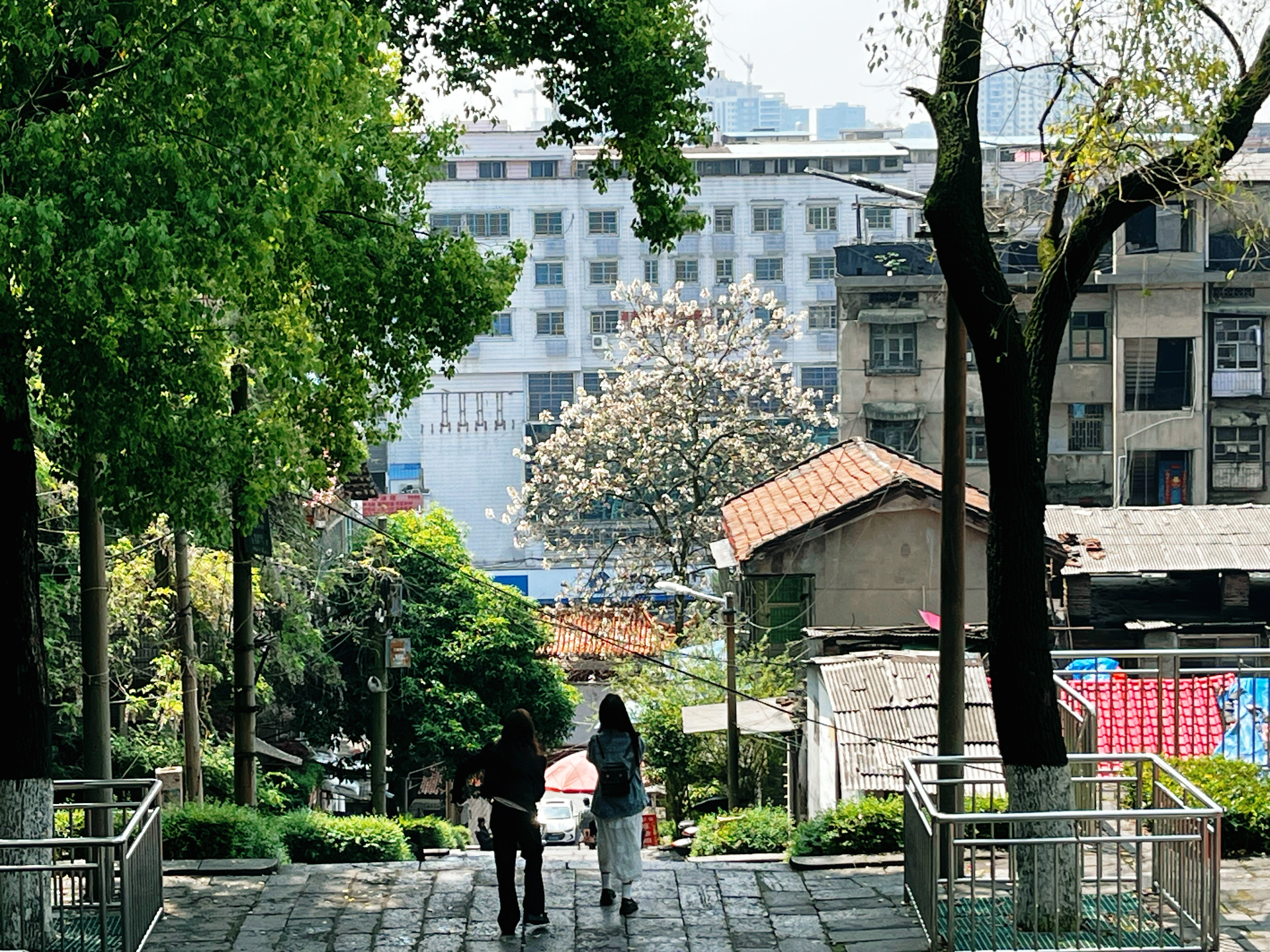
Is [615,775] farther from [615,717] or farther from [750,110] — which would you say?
[750,110]

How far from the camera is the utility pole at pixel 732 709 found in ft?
75.5

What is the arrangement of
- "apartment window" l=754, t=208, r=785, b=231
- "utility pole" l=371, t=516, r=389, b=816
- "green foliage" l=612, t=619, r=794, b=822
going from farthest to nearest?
"apartment window" l=754, t=208, r=785, b=231 → "green foliage" l=612, t=619, r=794, b=822 → "utility pole" l=371, t=516, r=389, b=816

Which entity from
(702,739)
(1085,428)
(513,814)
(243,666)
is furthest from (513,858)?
(1085,428)

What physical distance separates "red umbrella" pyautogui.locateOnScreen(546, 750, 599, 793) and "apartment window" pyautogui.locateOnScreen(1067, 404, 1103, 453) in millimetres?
18433

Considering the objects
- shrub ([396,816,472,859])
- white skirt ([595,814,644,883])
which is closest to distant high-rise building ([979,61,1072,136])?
white skirt ([595,814,644,883])

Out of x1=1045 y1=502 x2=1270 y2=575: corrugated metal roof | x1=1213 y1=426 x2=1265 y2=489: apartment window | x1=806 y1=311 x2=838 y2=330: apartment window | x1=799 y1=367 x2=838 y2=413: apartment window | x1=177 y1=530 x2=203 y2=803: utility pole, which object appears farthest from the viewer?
x1=806 y1=311 x2=838 y2=330: apartment window

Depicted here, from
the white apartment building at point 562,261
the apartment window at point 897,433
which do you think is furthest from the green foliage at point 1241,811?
the white apartment building at point 562,261

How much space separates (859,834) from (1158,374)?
3522 centimetres

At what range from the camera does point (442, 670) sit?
Result: 36000 millimetres

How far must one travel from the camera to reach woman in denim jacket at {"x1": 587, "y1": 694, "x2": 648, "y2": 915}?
10.6 m

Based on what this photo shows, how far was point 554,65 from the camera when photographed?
47.2ft

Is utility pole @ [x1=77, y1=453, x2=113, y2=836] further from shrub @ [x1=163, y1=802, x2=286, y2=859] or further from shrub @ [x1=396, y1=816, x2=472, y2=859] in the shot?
shrub @ [x1=396, y1=816, x2=472, y2=859]

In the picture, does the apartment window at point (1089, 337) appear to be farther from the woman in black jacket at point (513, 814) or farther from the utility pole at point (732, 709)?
the woman in black jacket at point (513, 814)

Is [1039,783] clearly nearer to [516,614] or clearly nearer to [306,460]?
[306,460]
